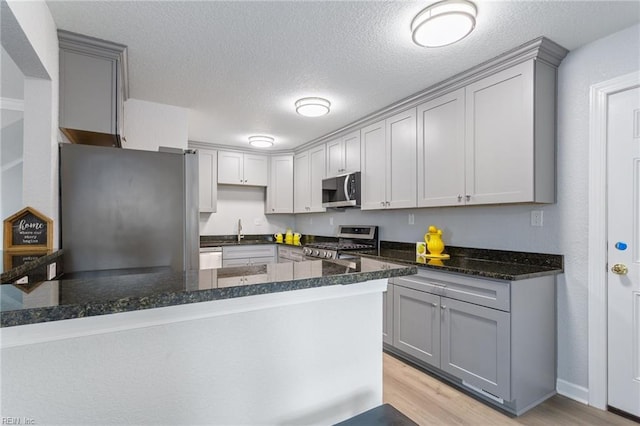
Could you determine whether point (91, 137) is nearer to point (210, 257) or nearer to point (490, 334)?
point (210, 257)

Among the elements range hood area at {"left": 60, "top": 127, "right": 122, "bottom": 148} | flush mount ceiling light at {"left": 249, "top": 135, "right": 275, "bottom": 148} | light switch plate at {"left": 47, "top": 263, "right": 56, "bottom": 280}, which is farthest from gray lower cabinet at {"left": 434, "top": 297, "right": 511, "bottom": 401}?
flush mount ceiling light at {"left": 249, "top": 135, "right": 275, "bottom": 148}

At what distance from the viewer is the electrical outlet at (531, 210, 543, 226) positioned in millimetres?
2334

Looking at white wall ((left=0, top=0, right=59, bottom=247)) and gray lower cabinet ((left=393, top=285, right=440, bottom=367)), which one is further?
gray lower cabinet ((left=393, top=285, right=440, bottom=367))

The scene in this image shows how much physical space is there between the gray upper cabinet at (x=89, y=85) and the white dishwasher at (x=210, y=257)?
8.04ft

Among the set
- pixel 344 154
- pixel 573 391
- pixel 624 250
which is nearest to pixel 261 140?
pixel 344 154

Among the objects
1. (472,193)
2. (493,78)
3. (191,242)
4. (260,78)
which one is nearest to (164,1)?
(260,78)

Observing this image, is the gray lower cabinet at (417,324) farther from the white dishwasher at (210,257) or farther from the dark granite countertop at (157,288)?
the white dishwasher at (210,257)

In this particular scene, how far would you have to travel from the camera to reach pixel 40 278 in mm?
1382

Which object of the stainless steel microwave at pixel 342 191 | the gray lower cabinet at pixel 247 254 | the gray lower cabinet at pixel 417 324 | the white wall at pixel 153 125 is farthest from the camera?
the gray lower cabinet at pixel 247 254

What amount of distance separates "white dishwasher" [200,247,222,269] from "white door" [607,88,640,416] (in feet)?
13.5

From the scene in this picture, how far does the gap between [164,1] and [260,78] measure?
973 mm

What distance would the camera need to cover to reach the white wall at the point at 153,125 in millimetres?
2945

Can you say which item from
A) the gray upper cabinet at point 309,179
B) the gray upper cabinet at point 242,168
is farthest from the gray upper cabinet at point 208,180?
the gray upper cabinet at point 309,179

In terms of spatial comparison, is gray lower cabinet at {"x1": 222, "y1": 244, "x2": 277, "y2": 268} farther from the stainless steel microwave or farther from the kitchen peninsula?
the kitchen peninsula
